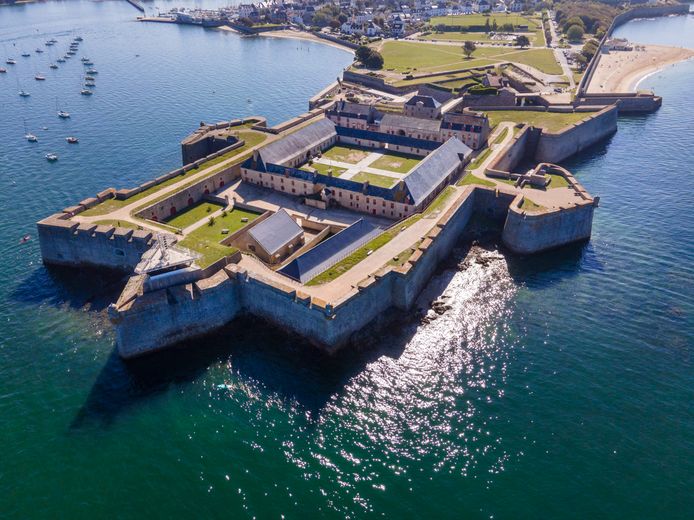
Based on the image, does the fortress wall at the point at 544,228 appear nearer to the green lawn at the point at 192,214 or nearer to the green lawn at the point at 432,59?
the green lawn at the point at 192,214

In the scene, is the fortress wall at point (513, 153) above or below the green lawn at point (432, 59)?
below

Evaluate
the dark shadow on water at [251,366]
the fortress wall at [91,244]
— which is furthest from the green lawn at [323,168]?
the dark shadow on water at [251,366]

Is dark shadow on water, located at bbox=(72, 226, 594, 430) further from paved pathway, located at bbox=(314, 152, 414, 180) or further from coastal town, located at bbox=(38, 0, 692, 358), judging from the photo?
paved pathway, located at bbox=(314, 152, 414, 180)

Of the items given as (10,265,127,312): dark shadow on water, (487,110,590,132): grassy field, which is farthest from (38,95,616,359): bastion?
(487,110,590,132): grassy field

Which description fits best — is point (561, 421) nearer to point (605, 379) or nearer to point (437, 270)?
point (605, 379)

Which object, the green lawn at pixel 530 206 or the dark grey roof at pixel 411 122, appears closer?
the green lawn at pixel 530 206

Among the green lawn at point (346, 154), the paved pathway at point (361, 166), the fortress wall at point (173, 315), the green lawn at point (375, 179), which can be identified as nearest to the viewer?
the fortress wall at point (173, 315)

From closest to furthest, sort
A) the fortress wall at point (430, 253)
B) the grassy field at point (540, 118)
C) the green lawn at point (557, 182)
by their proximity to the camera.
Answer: the fortress wall at point (430, 253), the green lawn at point (557, 182), the grassy field at point (540, 118)
